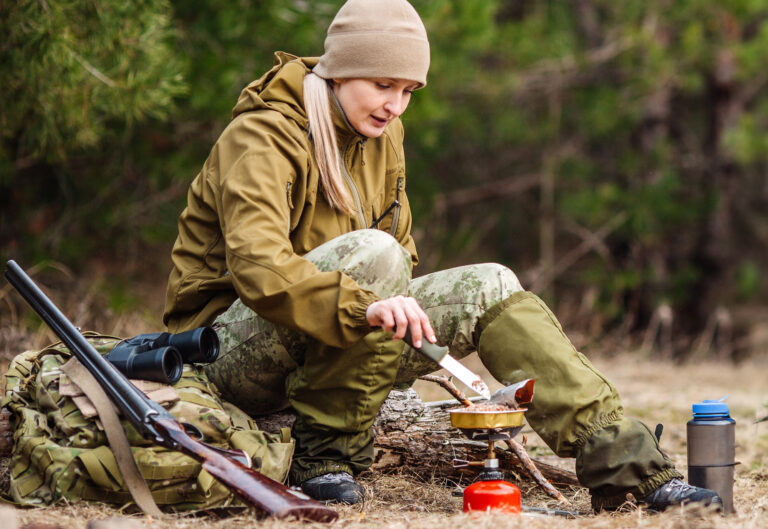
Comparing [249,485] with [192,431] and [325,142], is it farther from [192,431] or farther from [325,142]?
[325,142]

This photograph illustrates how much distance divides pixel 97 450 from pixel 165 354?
330 millimetres

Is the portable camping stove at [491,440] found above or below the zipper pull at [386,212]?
below

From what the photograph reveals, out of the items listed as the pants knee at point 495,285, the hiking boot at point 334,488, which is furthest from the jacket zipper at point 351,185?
the hiking boot at point 334,488

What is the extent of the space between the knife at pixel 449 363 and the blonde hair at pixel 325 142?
73cm

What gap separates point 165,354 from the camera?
2.65m


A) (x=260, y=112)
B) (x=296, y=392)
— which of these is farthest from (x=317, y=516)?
(x=260, y=112)

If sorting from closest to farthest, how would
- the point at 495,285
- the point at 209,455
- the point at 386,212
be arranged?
the point at 209,455, the point at 495,285, the point at 386,212

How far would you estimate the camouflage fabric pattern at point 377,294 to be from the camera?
2.77 metres

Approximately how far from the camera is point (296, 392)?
290cm

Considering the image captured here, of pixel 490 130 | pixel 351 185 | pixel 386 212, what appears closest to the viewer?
pixel 351 185

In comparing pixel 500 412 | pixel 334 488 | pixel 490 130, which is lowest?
pixel 334 488

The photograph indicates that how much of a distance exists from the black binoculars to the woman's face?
34.7 inches

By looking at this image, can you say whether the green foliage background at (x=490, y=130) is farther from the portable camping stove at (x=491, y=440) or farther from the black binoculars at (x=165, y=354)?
the portable camping stove at (x=491, y=440)

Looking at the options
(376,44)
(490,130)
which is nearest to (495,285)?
(376,44)
